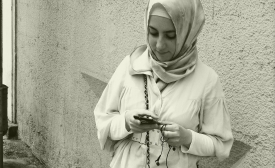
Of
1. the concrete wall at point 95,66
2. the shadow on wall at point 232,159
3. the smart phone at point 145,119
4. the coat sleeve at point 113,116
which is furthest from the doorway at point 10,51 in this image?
the smart phone at point 145,119

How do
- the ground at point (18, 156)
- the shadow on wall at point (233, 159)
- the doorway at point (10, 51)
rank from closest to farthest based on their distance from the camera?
1. the shadow on wall at point (233, 159)
2. the ground at point (18, 156)
3. the doorway at point (10, 51)

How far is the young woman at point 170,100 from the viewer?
2535mm

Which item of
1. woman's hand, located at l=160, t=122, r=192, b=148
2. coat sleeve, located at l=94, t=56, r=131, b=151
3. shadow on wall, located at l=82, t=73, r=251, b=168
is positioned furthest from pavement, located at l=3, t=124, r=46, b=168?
woman's hand, located at l=160, t=122, r=192, b=148

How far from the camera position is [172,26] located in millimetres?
2541

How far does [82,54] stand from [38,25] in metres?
1.46

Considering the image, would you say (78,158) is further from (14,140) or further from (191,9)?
(191,9)

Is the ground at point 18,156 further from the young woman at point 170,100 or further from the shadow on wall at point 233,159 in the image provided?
the young woman at point 170,100

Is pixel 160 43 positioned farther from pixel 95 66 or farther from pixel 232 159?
pixel 95 66

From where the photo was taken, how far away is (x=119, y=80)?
2777 millimetres

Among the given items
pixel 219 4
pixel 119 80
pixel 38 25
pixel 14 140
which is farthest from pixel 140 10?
pixel 14 140

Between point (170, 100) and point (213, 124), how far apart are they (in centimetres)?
25

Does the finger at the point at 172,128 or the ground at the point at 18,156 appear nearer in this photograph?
the finger at the point at 172,128

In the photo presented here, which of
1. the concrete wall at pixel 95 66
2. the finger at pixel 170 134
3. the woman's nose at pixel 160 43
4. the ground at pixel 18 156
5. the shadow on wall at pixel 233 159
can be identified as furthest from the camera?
the ground at pixel 18 156

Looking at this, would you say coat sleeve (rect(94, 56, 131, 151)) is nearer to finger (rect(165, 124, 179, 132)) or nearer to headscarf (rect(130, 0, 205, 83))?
headscarf (rect(130, 0, 205, 83))
